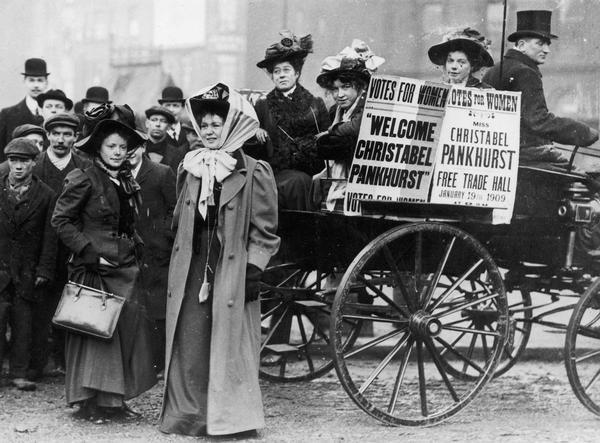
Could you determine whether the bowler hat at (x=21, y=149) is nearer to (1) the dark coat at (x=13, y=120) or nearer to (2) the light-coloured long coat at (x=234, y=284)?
(2) the light-coloured long coat at (x=234, y=284)

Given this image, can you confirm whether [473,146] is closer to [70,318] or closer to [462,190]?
[462,190]

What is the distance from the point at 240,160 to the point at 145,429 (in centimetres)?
162

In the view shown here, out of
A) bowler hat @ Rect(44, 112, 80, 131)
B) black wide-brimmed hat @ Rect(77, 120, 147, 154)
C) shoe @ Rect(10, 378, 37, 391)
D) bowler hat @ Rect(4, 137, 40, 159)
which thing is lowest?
shoe @ Rect(10, 378, 37, 391)

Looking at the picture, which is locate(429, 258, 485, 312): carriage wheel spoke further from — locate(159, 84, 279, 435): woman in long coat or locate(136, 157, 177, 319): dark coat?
locate(136, 157, 177, 319): dark coat

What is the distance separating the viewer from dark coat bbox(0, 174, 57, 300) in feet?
21.0

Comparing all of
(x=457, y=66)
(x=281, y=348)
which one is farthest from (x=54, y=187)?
(x=457, y=66)

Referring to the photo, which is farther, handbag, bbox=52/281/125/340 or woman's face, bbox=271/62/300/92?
woman's face, bbox=271/62/300/92

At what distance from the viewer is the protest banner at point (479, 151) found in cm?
551

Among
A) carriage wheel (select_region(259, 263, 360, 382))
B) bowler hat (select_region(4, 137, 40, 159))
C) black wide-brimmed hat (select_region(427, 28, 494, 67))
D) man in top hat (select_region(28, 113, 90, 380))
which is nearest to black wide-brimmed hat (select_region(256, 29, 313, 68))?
black wide-brimmed hat (select_region(427, 28, 494, 67))

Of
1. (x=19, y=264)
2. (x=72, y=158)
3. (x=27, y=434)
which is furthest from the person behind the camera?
(x=72, y=158)

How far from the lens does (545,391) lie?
6.80m

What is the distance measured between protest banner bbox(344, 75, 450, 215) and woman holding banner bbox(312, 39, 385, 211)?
0.18 m

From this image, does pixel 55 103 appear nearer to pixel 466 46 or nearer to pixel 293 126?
pixel 293 126

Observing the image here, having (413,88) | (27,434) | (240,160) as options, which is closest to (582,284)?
(413,88)
